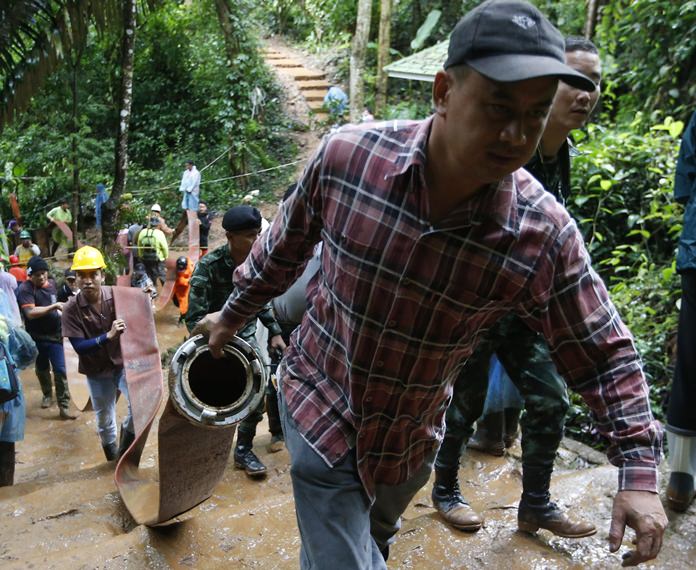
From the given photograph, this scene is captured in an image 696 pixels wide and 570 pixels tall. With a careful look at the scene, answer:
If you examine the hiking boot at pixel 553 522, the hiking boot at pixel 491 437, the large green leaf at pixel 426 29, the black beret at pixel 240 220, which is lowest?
the hiking boot at pixel 491 437

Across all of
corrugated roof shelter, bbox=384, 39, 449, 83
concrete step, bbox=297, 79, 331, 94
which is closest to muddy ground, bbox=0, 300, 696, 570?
corrugated roof shelter, bbox=384, 39, 449, 83

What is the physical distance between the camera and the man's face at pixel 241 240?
15.3 feet

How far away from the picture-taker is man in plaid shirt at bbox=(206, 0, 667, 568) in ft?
5.70

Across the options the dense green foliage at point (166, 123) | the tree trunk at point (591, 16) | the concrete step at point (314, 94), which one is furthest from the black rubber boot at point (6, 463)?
the concrete step at point (314, 94)

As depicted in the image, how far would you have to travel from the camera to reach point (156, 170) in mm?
22781

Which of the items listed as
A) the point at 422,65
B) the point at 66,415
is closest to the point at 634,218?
the point at 66,415

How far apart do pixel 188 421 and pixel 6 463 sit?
137 inches

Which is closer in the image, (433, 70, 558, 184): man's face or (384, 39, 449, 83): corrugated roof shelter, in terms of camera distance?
(433, 70, 558, 184): man's face

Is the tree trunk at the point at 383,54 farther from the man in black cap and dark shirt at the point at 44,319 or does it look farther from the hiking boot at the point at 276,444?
the hiking boot at the point at 276,444

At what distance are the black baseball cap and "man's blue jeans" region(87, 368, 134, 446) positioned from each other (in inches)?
198

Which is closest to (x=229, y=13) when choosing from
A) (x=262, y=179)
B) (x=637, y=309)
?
(x=262, y=179)

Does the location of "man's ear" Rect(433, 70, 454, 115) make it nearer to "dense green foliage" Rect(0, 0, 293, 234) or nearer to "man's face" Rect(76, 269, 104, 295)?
"man's face" Rect(76, 269, 104, 295)

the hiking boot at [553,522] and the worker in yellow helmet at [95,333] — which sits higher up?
the hiking boot at [553,522]

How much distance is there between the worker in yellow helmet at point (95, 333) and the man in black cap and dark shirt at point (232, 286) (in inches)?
54.1
